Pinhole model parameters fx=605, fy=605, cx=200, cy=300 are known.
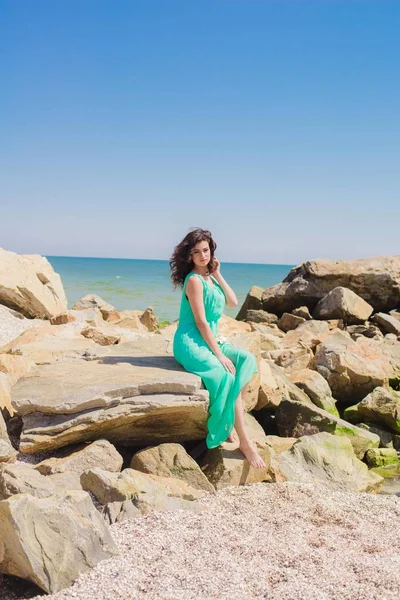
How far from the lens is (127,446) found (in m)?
7.07

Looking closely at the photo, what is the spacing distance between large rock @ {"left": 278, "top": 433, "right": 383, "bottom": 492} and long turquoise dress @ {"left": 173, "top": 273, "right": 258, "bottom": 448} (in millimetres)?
1164

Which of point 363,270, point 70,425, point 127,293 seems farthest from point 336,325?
point 127,293

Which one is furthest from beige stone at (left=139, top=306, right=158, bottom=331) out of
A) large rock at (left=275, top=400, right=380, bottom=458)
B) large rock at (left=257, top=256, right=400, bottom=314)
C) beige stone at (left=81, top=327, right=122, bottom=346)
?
large rock at (left=257, top=256, right=400, bottom=314)

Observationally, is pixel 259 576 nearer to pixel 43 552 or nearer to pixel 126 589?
pixel 126 589

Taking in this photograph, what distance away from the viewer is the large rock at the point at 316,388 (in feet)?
34.8

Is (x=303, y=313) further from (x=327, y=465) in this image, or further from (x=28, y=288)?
(x=327, y=465)

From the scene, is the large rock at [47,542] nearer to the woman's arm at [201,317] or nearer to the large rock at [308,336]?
the woman's arm at [201,317]

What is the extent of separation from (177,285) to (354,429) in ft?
12.0

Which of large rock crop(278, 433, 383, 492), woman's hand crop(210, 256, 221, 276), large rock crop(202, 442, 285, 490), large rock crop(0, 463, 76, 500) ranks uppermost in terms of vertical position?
woman's hand crop(210, 256, 221, 276)

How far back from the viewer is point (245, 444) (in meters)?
6.88

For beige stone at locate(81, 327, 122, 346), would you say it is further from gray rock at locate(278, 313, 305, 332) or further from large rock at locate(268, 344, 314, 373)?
gray rock at locate(278, 313, 305, 332)

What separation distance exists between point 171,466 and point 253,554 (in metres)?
1.63

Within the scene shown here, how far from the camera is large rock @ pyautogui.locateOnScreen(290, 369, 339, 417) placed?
1062 centimetres

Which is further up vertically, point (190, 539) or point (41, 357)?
point (41, 357)
